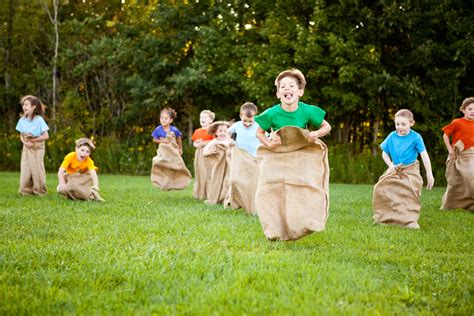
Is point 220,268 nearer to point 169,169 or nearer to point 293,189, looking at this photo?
point 293,189

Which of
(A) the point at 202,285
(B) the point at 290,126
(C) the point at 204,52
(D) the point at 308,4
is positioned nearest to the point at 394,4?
(D) the point at 308,4

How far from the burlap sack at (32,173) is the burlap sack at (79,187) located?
113 cm

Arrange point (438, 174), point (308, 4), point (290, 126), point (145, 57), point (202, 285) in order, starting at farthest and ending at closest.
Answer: point (145, 57), point (308, 4), point (438, 174), point (290, 126), point (202, 285)

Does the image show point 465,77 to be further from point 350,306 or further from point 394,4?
point 350,306

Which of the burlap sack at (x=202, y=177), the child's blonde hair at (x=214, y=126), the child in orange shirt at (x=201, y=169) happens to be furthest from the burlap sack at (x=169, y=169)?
the child's blonde hair at (x=214, y=126)

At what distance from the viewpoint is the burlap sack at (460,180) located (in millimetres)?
10859

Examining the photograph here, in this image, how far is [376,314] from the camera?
389 centimetres

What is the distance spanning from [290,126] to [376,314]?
8.97ft

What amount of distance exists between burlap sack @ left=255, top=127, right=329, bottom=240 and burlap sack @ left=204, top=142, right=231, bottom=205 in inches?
182

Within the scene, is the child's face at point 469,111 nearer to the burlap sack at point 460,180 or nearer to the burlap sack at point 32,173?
the burlap sack at point 460,180

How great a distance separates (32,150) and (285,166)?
710 centimetres

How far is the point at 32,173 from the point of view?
11.8m

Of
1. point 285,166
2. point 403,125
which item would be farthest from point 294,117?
point 403,125

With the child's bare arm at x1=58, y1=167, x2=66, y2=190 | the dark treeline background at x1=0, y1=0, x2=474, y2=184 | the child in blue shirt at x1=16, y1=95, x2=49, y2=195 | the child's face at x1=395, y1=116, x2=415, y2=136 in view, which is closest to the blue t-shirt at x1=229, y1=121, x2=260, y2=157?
the child's face at x1=395, y1=116, x2=415, y2=136
